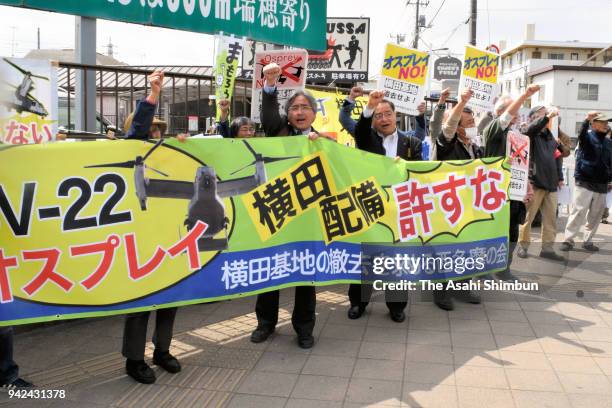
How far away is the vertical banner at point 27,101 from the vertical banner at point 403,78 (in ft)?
10.2

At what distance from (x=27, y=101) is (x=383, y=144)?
9.50 ft

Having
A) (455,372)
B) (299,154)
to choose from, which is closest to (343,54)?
(299,154)

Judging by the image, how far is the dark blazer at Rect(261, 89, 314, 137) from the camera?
14.4ft

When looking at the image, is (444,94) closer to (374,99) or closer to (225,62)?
(374,99)

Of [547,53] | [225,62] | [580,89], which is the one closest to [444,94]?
[225,62]

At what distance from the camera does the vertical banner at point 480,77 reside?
634cm

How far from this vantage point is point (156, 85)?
363cm

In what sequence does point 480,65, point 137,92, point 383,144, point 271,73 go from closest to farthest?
point 271,73 < point 383,144 < point 480,65 < point 137,92

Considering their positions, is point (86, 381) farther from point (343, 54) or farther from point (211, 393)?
point (343, 54)

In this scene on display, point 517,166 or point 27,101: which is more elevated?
point 27,101

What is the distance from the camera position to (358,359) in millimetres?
4152

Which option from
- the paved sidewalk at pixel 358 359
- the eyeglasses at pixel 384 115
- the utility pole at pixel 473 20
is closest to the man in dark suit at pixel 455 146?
the paved sidewalk at pixel 358 359

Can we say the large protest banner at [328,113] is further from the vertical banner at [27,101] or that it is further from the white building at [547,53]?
the white building at [547,53]

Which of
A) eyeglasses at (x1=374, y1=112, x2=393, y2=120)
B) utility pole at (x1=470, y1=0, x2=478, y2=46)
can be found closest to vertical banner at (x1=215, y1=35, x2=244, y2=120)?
eyeglasses at (x1=374, y1=112, x2=393, y2=120)
